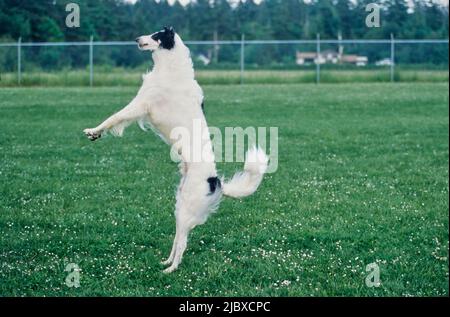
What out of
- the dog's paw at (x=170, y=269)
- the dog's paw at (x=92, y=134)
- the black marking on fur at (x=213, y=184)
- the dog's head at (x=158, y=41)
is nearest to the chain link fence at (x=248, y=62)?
the dog's head at (x=158, y=41)

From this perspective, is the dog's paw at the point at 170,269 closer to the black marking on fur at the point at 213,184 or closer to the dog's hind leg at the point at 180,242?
the dog's hind leg at the point at 180,242

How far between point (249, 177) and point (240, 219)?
1224 millimetres

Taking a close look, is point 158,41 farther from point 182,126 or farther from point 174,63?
point 182,126

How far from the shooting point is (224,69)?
1147 inches

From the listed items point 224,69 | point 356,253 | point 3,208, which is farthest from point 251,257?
point 224,69

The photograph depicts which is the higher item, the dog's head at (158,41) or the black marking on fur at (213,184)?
the dog's head at (158,41)

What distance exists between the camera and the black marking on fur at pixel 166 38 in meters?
5.85

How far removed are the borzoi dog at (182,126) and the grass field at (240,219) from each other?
0.52 m

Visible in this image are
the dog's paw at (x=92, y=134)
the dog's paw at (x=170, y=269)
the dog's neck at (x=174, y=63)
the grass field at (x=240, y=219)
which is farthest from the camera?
the dog's neck at (x=174, y=63)

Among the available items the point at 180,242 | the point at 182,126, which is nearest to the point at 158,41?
the point at 182,126

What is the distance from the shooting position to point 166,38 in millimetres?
5879

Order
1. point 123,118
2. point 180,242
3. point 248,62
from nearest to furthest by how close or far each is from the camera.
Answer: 1. point 180,242
2. point 123,118
3. point 248,62

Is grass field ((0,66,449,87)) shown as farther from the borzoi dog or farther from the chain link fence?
the borzoi dog

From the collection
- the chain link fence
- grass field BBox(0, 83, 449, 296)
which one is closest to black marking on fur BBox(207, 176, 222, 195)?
grass field BBox(0, 83, 449, 296)
